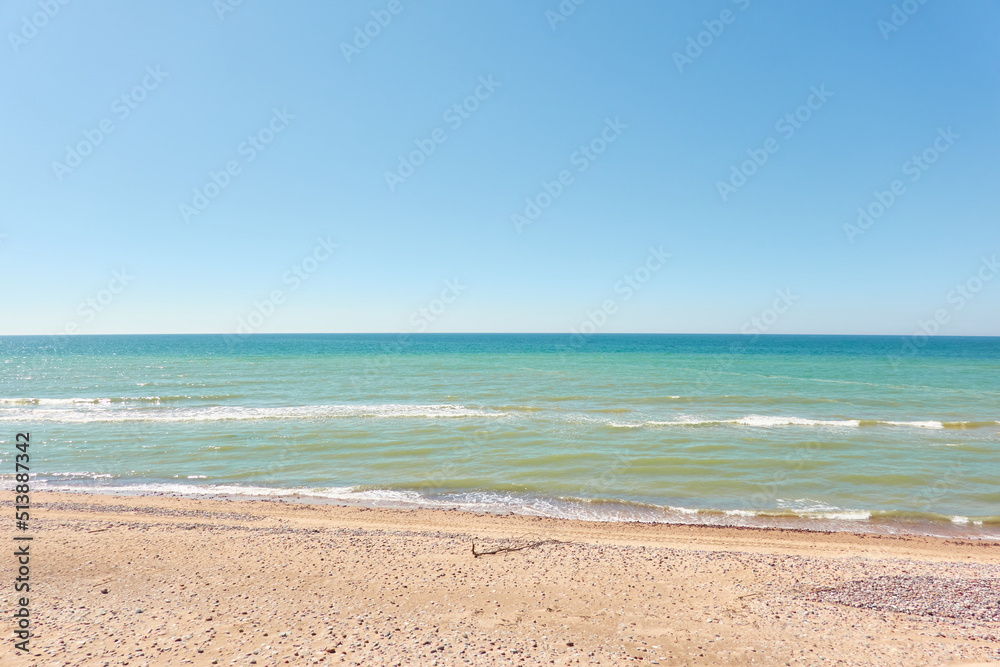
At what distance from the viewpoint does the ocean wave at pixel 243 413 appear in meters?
21.8

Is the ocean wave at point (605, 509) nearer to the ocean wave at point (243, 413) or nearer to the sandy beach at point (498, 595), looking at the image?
the sandy beach at point (498, 595)

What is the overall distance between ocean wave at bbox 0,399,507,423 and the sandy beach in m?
12.3

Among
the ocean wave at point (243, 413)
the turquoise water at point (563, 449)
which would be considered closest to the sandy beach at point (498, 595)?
the turquoise water at point (563, 449)

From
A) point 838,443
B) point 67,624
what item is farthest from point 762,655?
point 838,443

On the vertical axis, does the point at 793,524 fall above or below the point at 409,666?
below

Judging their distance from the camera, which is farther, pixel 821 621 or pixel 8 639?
pixel 821 621

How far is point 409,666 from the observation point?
4.92m

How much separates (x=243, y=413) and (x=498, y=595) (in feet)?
69.2

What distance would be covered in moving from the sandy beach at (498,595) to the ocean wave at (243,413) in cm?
1232

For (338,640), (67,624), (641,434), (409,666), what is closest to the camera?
(409,666)

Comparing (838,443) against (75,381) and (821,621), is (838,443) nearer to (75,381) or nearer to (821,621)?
(821,621)

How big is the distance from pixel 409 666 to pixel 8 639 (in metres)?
5.03

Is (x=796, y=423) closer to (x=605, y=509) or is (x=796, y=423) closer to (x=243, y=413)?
(x=605, y=509)

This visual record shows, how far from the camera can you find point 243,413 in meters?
23.1
